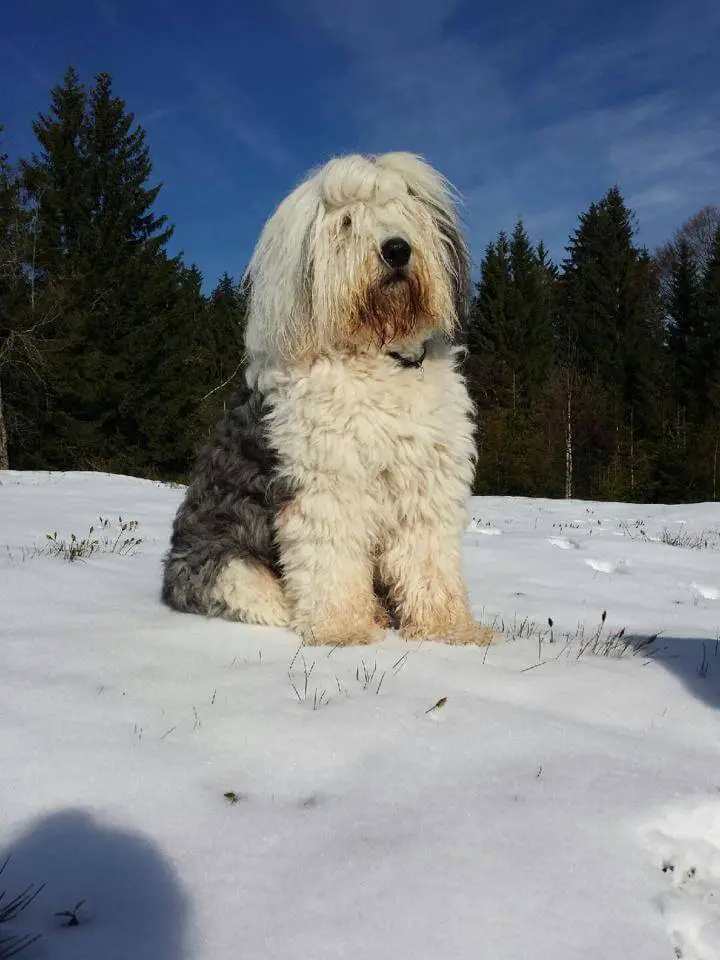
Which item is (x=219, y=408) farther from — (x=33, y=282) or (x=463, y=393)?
(x=463, y=393)

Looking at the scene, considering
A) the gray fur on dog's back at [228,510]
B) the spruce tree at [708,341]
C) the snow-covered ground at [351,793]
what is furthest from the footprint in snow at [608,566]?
the spruce tree at [708,341]

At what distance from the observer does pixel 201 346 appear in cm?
3266

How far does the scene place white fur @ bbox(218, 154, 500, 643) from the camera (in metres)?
3.66

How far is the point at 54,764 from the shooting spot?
2055mm

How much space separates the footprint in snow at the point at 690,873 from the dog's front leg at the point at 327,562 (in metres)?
1.90

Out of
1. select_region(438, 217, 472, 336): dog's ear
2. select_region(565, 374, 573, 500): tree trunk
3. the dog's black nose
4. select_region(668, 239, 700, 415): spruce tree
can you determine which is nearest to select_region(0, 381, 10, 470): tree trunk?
select_region(565, 374, 573, 500): tree trunk

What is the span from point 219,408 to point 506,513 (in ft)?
76.6

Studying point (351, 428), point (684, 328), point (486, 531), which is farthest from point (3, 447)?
point (684, 328)

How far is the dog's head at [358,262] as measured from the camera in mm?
3709

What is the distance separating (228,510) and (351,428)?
89cm

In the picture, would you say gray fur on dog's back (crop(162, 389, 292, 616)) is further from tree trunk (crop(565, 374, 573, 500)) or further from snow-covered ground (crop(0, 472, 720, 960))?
tree trunk (crop(565, 374, 573, 500))

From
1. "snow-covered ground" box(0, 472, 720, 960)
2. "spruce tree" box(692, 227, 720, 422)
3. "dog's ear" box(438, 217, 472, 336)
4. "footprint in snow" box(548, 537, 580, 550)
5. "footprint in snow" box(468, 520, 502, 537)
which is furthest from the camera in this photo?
"spruce tree" box(692, 227, 720, 422)

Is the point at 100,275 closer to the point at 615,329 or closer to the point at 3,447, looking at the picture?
the point at 3,447

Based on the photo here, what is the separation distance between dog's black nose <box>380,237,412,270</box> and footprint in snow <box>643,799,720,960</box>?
2.72m
